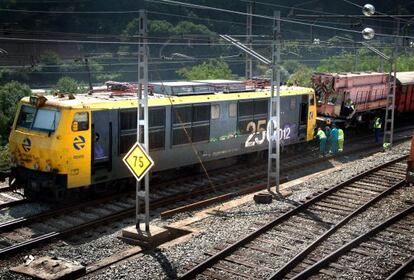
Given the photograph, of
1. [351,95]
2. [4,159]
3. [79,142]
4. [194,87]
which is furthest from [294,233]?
[351,95]

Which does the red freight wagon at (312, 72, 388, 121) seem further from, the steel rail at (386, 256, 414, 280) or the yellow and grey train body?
the steel rail at (386, 256, 414, 280)

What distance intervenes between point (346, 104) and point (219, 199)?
44.1 feet

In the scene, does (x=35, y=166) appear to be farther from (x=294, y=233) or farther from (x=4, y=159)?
(x=4, y=159)

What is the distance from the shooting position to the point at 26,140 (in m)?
15.3

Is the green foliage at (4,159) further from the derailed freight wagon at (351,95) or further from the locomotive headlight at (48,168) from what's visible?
the derailed freight wagon at (351,95)

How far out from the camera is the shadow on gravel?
1071 centimetres

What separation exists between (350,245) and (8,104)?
23527 millimetres

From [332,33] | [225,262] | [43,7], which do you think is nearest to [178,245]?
[225,262]

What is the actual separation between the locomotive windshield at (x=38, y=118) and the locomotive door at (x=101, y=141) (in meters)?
1.01

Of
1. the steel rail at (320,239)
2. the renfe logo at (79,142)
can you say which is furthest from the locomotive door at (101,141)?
the steel rail at (320,239)

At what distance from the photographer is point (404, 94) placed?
107ft

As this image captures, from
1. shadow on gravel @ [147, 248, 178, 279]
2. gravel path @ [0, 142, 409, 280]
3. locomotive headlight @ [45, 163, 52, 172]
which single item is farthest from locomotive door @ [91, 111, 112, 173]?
shadow on gravel @ [147, 248, 178, 279]

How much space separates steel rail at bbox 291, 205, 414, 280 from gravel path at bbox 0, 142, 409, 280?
2.07 metres

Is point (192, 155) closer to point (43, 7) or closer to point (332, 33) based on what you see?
point (43, 7)
